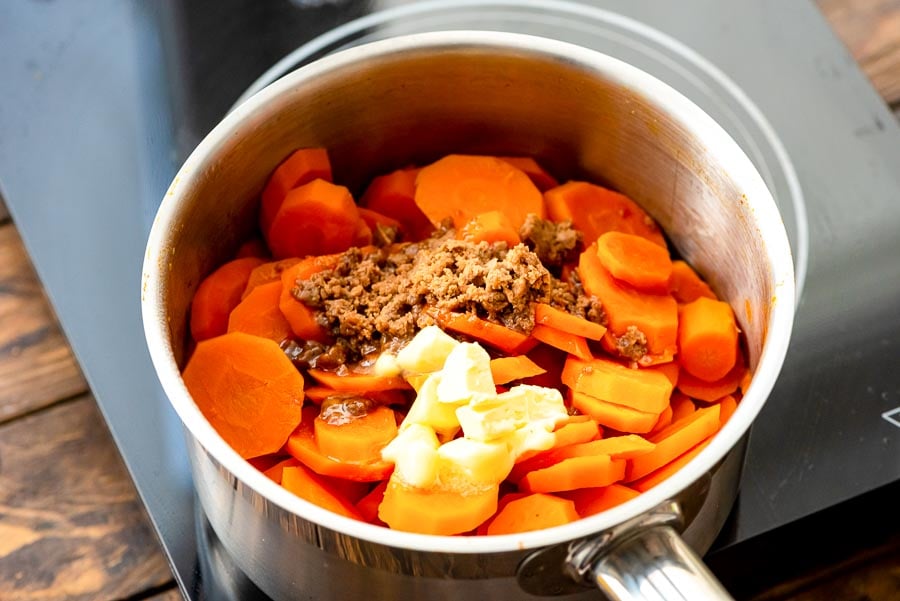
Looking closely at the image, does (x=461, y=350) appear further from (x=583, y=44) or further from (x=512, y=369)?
(x=583, y=44)

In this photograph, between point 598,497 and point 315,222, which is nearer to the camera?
point 598,497

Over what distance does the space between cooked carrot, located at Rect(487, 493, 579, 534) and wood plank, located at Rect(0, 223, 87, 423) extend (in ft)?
1.83

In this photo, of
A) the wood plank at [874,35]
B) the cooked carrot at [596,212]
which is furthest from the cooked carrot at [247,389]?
the wood plank at [874,35]

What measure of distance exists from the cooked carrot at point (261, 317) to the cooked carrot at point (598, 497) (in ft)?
1.04

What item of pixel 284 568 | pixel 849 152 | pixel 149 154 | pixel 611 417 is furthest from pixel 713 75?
pixel 284 568

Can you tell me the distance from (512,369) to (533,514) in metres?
0.14

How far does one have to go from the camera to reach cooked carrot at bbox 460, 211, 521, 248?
105 cm

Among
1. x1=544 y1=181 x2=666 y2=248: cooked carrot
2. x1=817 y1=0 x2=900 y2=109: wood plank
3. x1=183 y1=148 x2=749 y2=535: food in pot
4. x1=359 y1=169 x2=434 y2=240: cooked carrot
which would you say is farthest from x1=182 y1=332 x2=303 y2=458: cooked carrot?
x1=817 y1=0 x2=900 y2=109: wood plank

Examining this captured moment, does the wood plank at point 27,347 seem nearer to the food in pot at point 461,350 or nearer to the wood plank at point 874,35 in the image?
the food in pot at point 461,350

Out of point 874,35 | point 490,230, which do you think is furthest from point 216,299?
point 874,35

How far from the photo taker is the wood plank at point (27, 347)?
118 cm

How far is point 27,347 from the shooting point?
1218 millimetres

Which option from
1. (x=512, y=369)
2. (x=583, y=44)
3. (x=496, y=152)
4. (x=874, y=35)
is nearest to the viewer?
(x=512, y=369)

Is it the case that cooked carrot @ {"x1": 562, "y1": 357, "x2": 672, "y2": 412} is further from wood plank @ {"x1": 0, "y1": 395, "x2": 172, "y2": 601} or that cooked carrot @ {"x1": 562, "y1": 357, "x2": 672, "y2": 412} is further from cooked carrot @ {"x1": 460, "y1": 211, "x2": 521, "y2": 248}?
wood plank @ {"x1": 0, "y1": 395, "x2": 172, "y2": 601}
